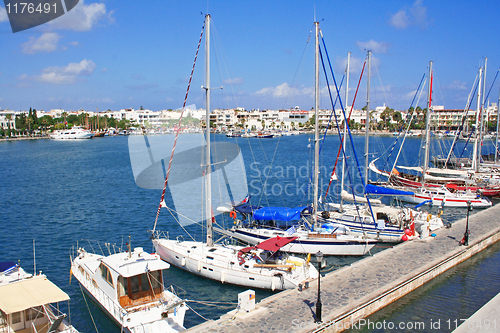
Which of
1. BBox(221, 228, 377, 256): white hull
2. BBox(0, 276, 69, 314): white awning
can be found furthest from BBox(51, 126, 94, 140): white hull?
BBox(0, 276, 69, 314): white awning

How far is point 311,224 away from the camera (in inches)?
979

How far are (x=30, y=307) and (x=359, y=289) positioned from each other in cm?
1296

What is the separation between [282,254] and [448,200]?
85.0ft

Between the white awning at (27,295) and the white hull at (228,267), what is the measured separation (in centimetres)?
803

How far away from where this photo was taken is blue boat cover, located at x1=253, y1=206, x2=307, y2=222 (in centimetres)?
2396

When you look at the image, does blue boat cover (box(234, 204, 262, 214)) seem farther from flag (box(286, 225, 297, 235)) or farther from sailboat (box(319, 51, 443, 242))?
sailboat (box(319, 51, 443, 242))

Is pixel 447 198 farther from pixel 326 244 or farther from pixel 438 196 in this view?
pixel 326 244

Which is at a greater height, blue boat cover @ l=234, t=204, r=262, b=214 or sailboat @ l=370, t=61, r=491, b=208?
blue boat cover @ l=234, t=204, r=262, b=214

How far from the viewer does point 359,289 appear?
16094 mm

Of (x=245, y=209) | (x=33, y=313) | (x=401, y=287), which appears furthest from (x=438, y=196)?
(x=33, y=313)

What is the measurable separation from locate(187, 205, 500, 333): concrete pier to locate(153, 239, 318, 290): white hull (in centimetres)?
130

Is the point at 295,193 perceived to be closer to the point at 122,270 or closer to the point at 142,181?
the point at 142,181

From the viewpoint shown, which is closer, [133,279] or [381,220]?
[133,279]

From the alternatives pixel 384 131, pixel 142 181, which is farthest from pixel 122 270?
pixel 384 131
